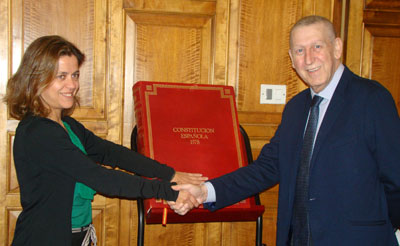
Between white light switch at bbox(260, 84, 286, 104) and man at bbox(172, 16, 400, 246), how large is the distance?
0.76 metres

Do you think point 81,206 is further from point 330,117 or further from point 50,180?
point 330,117

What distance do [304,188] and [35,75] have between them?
121 cm

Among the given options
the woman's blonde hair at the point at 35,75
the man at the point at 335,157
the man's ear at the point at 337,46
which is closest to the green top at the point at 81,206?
the woman's blonde hair at the point at 35,75

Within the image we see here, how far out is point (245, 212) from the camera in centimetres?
200

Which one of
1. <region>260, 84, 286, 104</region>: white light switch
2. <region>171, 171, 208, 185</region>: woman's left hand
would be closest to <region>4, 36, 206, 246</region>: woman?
<region>171, 171, 208, 185</region>: woman's left hand

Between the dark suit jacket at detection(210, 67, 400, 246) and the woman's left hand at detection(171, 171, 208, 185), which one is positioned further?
the woman's left hand at detection(171, 171, 208, 185)

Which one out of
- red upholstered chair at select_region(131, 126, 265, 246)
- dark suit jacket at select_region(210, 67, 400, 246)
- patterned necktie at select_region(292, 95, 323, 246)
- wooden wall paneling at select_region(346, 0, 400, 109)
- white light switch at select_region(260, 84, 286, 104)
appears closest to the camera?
dark suit jacket at select_region(210, 67, 400, 246)

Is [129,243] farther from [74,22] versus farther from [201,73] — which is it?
[74,22]

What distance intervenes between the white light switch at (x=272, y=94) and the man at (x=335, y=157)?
Answer: 0.76 m

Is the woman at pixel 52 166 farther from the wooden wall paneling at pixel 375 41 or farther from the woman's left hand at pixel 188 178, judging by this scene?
the wooden wall paneling at pixel 375 41

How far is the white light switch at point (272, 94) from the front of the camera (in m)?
2.54

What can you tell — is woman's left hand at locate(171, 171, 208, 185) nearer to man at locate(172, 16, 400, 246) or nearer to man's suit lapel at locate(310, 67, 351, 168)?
man at locate(172, 16, 400, 246)

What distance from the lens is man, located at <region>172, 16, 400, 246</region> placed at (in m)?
1.50

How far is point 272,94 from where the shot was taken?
256cm
